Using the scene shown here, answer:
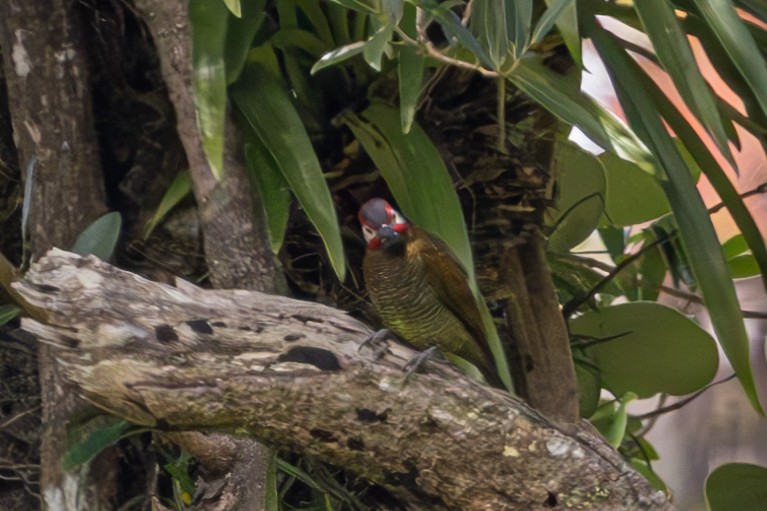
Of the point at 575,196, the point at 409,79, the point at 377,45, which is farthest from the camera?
the point at 575,196

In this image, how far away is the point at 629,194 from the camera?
3.98 ft

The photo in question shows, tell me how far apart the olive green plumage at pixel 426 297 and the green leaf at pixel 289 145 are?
0.18 meters

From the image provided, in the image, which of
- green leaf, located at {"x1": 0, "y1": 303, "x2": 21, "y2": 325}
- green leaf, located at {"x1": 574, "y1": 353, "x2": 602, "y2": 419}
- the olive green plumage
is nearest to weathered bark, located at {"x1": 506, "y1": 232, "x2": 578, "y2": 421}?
the olive green plumage

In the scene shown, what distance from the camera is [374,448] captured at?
69 centimetres

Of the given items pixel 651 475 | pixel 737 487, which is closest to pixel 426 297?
pixel 737 487

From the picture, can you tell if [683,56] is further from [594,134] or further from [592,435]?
[592,435]

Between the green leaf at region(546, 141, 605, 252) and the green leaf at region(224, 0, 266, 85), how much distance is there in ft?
1.42

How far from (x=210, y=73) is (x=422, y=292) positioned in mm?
391

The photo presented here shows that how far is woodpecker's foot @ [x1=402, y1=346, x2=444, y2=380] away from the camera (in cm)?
70

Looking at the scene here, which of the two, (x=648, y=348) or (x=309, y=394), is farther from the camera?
(x=648, y=348)

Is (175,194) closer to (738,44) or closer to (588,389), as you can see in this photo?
(738,44)

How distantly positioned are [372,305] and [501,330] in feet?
0.59

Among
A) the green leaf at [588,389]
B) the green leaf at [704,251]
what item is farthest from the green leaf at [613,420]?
the green leaf at [704,251]

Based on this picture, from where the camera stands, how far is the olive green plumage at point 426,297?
38.7 inches
